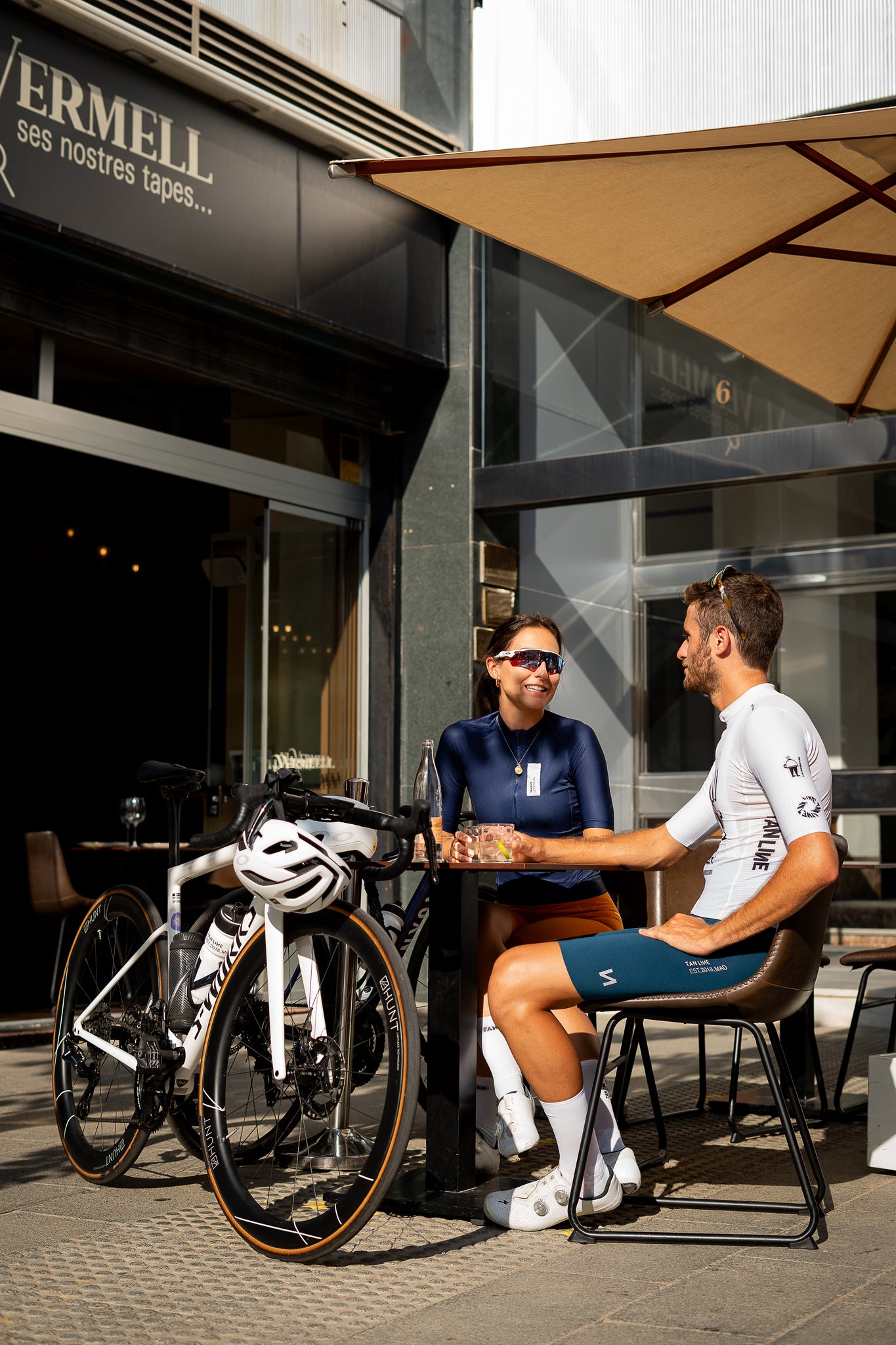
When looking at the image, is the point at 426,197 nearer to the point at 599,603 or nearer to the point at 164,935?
the point at 164,935

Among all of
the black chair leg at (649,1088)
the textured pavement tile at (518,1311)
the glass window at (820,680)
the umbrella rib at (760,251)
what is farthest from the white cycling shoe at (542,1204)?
the glass window at (820,680)

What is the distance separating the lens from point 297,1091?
10.7 ft

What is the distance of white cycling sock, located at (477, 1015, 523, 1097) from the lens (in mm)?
3971

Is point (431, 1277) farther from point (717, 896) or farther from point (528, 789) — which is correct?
point (528, 789)

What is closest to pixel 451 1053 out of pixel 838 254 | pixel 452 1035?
pixel 452 1035

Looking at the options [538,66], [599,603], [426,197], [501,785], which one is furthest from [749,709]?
[538,66]

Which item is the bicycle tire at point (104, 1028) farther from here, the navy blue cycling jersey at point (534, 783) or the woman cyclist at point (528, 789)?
the navy blue cycling jersey at point (534, 783)

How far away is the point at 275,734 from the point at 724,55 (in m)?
4.97

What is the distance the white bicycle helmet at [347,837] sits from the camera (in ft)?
11.1

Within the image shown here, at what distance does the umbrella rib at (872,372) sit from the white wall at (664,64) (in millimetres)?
3432

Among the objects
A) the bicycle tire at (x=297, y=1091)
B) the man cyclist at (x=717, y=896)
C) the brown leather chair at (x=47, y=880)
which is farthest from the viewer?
the brown leather chair at (x=47, y=880)

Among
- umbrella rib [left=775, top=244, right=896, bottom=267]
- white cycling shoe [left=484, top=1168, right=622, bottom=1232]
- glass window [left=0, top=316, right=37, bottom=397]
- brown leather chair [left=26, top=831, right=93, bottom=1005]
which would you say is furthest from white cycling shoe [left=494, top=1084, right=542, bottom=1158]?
brown leather chair [left=26, top=831, right=93, bottom=1005]

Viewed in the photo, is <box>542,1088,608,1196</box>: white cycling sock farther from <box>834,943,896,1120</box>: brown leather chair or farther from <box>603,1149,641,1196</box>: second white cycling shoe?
<box>834,943,896,1120</box>: brown leather chair

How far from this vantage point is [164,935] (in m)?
3.82
